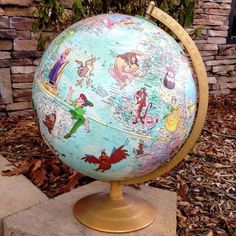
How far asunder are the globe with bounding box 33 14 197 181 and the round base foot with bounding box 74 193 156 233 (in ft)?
1.22

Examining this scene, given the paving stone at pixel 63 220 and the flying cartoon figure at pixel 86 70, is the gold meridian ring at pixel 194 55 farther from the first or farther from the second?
the paving stone at pixel 63 220

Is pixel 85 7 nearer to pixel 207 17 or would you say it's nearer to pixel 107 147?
pixel 107 147

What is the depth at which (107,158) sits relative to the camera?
184cm

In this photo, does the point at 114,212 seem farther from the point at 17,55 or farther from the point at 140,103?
the point at 17,55

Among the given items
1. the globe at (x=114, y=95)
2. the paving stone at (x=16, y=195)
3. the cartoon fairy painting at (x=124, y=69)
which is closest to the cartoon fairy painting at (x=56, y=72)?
the globe at (x=114, y=95)

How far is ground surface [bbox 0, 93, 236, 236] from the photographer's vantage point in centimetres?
278

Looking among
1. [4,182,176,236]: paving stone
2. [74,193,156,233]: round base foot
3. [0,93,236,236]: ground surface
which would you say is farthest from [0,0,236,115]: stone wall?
[74,193,156,233]: round base foot

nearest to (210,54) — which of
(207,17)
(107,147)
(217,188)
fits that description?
(207,17)

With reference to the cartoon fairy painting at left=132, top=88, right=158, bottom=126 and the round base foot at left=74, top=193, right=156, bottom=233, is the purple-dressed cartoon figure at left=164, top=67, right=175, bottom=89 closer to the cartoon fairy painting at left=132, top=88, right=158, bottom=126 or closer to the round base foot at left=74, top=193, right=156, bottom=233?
the cartoon fairy painting at left=132, top=88, right=158, bottom=126

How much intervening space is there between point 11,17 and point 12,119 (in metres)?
1.08

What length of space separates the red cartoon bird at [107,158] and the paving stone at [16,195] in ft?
2.82

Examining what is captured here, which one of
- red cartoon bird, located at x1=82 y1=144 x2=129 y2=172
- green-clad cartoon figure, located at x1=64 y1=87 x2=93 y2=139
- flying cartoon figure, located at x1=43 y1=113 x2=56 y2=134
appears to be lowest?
red cartoon bird, located at x1=82 y1=144 x2=129 y2=172

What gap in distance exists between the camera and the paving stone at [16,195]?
99.1 inches

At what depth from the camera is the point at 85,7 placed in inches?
146
